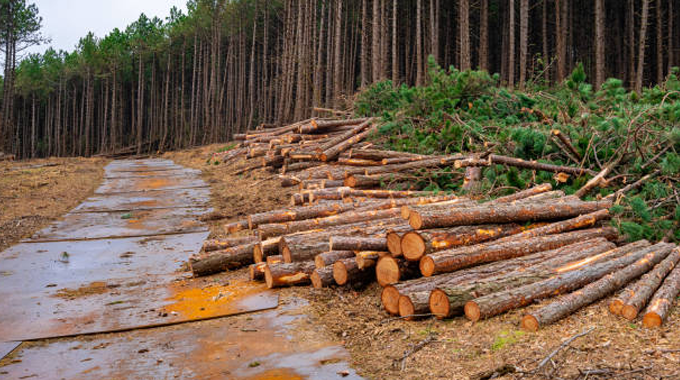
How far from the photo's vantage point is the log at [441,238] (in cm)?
459

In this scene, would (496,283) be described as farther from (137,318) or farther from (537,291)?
(137,318)

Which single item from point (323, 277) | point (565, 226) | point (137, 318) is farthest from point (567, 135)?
point (137, 318)

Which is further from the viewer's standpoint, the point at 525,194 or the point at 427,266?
the point at 525,194

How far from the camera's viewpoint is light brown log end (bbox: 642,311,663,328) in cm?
332

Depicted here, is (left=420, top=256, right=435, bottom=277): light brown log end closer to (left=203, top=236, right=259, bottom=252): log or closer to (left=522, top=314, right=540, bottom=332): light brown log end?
(left=522, top=314, right=540, bottom=332): light brown log end

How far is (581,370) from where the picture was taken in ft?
9.47

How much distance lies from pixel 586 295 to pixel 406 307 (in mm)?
1348

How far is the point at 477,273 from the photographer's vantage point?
4.34 m

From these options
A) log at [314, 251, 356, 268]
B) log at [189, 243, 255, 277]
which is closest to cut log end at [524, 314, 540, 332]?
log at [314, 251, 356, 268]

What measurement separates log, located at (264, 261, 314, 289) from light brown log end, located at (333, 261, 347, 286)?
0.40m

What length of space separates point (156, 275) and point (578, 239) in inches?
192

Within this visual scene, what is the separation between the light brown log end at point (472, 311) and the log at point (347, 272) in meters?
1.50

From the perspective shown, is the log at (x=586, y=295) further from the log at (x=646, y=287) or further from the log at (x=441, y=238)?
the log at (x=441, y=238)

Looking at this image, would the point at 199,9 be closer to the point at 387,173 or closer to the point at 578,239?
the point at 387,173
